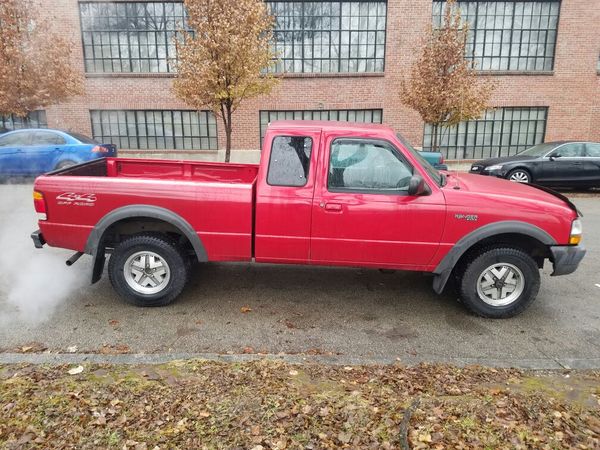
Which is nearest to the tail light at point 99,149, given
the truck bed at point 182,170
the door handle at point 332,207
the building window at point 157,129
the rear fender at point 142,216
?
the building window at point 157,129

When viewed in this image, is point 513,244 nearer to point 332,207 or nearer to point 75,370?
point 332,207

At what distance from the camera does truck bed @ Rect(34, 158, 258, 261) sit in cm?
424

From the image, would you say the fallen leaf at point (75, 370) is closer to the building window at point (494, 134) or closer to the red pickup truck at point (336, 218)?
the red pickup truck at point (336, 218)

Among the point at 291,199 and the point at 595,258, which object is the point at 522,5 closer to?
the point at 595,258

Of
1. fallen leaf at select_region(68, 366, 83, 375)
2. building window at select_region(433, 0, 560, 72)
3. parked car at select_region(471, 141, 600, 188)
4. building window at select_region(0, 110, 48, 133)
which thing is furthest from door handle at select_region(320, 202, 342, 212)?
building window at select_region(0, 110, 48, 133)

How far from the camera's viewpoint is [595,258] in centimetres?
637

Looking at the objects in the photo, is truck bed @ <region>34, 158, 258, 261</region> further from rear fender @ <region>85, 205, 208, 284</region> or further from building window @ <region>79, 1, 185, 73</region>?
building window @ <region>79, 1, 185, 73</region>

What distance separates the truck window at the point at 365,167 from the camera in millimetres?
4180

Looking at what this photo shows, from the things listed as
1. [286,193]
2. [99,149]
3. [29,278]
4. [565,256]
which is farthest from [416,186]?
[99,149]

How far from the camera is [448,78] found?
12883 mm

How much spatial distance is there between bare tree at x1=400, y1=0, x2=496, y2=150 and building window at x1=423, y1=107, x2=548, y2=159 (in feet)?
12.7

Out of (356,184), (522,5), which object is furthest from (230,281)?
(522,5)

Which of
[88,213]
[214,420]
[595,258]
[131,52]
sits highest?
[131,52]

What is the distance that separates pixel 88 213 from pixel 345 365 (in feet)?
9.35
